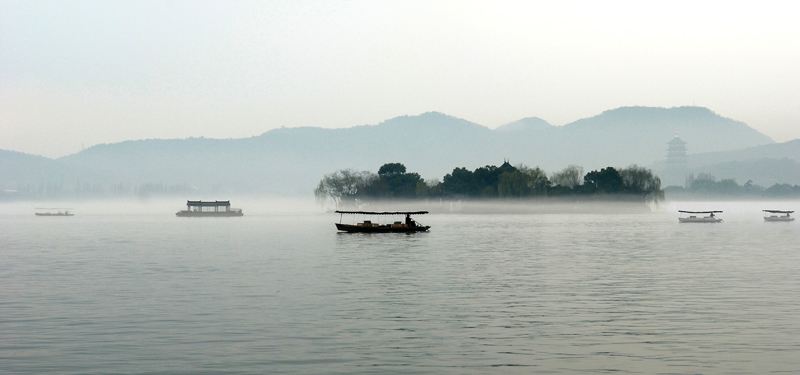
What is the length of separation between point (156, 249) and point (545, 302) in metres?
43.9

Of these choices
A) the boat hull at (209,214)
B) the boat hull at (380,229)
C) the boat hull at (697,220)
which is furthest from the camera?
the boat hull at (209,214)

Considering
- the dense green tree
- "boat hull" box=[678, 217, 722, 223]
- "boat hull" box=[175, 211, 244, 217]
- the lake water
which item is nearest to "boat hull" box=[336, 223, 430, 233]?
the lake water

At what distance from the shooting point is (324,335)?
23969mm

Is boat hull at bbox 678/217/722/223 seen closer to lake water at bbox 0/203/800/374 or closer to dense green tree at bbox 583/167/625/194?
dense green tree at bbox 583/167/625/194

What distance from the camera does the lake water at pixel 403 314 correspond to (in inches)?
796

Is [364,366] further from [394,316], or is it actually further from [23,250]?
[23,250]

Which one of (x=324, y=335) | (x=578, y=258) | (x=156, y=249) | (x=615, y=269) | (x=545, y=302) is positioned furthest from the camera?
(x=156, y=249)

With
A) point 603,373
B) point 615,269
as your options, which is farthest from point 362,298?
point 615,269

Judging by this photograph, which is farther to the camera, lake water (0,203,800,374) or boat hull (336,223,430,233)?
boat hull (336,223,430,233)

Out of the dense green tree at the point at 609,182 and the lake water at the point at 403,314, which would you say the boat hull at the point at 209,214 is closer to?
the dense green tree at the point at 609,182

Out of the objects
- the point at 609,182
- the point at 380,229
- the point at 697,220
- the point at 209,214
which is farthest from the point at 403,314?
the point at 609,182

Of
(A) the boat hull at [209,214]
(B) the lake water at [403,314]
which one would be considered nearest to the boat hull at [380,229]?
(B) the lake water at [403,314]

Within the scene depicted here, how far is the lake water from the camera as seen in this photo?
20.2m

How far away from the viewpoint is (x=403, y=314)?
2845cm
